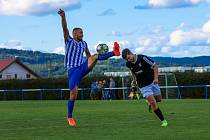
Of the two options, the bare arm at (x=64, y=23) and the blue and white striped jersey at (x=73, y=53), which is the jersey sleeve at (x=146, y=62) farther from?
the bare arm at (x=64, y=23)

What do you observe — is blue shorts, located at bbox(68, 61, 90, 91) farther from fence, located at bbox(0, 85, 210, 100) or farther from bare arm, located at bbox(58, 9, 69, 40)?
fence, located at bbox(0, 85, 210, 100)

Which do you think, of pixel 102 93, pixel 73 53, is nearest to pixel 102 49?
pixel 73 53

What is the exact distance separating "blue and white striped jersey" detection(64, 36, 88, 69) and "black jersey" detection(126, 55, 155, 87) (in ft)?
4.15

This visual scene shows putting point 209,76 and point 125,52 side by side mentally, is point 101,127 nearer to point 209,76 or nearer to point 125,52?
point 125,52

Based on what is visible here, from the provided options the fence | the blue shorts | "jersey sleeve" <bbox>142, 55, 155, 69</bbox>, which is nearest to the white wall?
the fence

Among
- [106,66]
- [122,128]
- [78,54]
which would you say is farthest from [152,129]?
[106,66]

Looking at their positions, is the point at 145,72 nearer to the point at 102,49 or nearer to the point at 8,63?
the point at 102,49

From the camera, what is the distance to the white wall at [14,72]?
92.8m

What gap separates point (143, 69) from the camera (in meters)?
14.0

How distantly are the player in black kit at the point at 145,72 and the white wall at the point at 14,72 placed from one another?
79505mm

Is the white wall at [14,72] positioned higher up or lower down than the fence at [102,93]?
higher up

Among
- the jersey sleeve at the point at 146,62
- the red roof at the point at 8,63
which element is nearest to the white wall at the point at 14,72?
the red roof at the point at 8,63

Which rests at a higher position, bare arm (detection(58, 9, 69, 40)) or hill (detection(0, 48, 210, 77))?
hill (detection(0, 48, 210, 77))

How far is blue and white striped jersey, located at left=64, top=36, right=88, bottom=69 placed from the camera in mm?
14453
